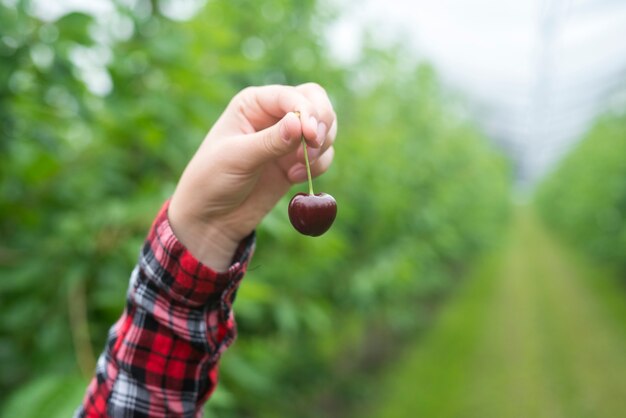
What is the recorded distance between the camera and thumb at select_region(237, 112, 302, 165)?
2.20 ft

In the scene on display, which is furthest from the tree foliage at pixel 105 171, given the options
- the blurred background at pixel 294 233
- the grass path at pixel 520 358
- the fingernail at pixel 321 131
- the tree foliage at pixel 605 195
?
the tree foliage at pixel 605 195

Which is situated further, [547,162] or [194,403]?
[547,162]

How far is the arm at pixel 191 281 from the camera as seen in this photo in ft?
2.85

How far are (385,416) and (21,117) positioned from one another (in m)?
5.44

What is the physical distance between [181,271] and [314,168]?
29 centimetres

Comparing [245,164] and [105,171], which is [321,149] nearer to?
[245,164]

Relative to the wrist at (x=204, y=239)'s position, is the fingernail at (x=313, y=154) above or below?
above

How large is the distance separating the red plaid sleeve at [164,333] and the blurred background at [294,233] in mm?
105

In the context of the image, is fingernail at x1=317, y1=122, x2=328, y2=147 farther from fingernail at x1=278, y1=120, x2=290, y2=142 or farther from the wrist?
the wrist

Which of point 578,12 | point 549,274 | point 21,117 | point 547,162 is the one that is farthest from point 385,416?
point 547,162

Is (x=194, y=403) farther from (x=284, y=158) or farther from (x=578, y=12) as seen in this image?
(x=578, y=12)

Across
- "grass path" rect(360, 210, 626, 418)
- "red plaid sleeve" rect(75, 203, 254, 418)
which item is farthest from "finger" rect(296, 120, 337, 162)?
"grass path" rect(360, 210, 626, 418)

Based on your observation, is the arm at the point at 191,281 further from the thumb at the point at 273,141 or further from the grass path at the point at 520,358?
the grass path at the point at 520,358

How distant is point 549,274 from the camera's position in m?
15.0
